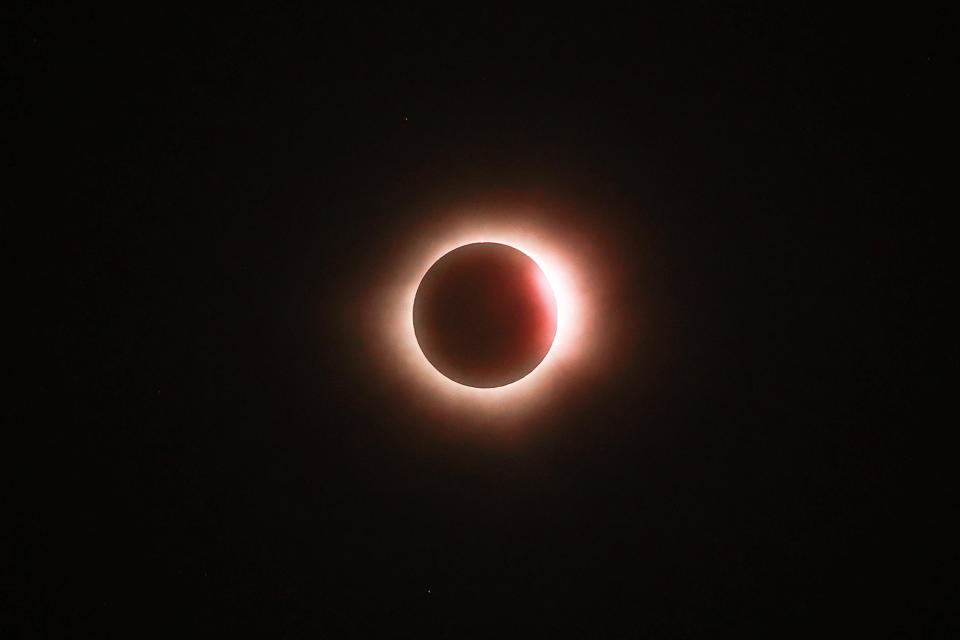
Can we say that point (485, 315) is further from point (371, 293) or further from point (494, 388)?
point (371, 293)

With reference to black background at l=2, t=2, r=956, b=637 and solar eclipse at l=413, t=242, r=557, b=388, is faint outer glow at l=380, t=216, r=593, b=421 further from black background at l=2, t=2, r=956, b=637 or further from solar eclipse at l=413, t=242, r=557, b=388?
solar eclipse at l=413, t=242, r=557, b=388

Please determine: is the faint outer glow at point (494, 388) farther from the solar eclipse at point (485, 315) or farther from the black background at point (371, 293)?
the solar eclipse at point (485, 315)

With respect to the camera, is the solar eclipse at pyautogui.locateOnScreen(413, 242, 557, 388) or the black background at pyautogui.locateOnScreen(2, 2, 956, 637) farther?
the black background at pyautogui.locateOnScreen(2, 2, 956, 637)

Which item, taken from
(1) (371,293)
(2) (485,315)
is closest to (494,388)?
(2) (485,315)

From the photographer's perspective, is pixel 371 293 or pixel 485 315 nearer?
pixel 485 315

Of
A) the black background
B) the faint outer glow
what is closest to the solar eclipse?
the faint outer glow

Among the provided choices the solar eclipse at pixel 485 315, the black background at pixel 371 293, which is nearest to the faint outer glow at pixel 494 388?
the black background at pixel 371 293
